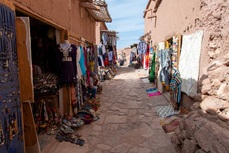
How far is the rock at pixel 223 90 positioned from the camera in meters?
2.66

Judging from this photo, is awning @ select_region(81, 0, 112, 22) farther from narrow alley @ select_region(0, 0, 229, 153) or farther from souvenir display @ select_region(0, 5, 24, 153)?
souvenir display @ select_region(0, 5, 24, 153)

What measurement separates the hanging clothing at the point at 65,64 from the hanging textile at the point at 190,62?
9.94 feet

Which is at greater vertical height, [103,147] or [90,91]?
[90,91]

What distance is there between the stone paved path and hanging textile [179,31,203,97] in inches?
50.7

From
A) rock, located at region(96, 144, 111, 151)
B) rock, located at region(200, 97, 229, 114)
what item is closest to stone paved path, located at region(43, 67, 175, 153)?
rock, located at region(96, 144, 111, 151)

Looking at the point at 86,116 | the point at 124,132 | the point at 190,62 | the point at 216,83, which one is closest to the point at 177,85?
the point at 190,62

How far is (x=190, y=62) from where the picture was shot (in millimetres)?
4500

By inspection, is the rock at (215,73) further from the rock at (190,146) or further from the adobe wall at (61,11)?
the adobe wall at (61,11)

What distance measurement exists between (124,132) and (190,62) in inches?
97.3

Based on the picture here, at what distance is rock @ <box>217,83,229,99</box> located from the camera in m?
2.66

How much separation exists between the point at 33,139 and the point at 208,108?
2.95 m

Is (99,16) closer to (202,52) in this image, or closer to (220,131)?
(202,52)

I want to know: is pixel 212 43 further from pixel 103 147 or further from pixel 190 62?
pixel 103 147

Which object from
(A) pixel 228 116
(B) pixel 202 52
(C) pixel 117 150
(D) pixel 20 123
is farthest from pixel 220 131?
(D) pixel 20 123
